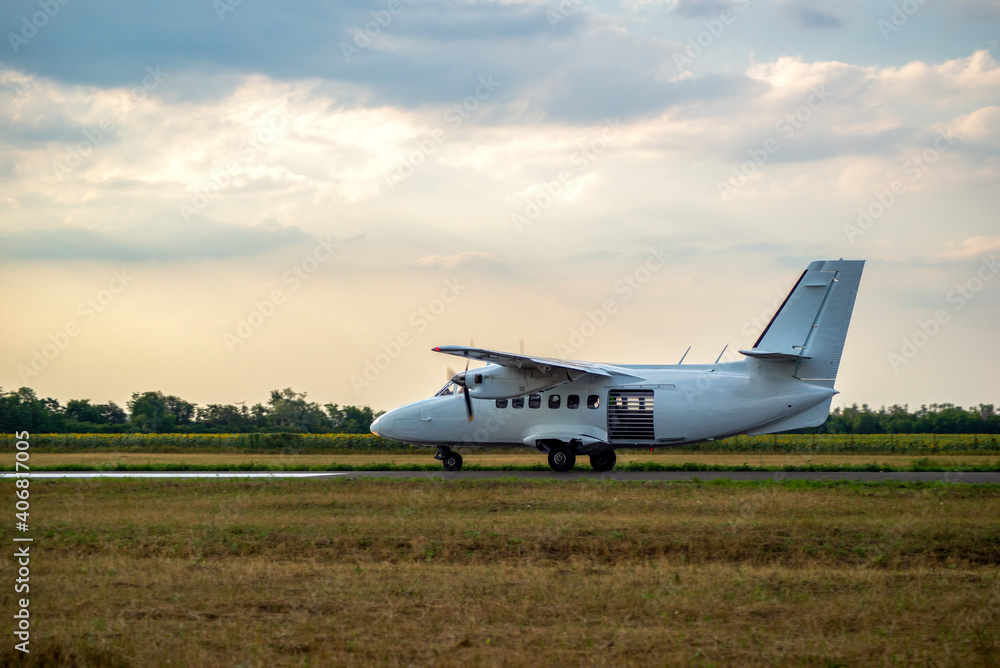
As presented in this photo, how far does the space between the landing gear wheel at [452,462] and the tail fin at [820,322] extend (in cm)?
1042

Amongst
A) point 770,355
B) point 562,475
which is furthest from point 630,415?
point 770,355

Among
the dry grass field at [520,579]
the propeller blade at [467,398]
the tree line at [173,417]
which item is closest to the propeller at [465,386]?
the propeller blade at [467,398]

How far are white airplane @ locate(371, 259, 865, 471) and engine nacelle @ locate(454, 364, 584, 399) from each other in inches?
1.3

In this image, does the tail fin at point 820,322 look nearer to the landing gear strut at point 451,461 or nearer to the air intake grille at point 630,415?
the air intake grille at point 630,415

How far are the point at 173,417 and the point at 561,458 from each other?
52.8m

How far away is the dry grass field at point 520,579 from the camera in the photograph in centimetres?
841

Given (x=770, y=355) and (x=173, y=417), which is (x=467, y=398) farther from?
(x=173, y=417)

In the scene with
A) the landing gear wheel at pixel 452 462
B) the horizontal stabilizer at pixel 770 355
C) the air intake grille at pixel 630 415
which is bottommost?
the landing gear wheel at pixel 452 462

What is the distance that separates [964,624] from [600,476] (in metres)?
15.4

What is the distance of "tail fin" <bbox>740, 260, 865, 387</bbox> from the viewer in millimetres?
24641

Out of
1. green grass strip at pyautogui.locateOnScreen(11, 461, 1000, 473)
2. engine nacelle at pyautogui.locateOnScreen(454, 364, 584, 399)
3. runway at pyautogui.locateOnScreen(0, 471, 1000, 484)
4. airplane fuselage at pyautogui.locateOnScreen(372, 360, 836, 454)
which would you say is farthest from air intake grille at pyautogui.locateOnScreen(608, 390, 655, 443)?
green grass strip at pyautogui.locateOnScreen(11, 461, 1000, 473)

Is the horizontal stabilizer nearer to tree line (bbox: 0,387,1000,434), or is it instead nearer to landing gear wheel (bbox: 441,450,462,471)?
landing gear wheel (bbox: 441,450,462,471)

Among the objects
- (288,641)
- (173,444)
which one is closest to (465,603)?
(288,641)

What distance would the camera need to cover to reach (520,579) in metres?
11.3
